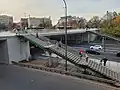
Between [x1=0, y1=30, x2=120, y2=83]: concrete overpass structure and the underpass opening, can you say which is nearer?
[x1=0, y1=30, x2=120, y2=83]: concrete overpass structure

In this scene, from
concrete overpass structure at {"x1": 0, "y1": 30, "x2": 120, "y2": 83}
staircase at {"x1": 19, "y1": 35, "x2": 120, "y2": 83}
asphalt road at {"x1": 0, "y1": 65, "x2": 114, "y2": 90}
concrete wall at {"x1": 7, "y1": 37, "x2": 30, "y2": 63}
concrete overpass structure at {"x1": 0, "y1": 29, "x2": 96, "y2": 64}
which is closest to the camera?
asphalt road at {"x1": 0, "y1": 65, "x2": 114, "y2": 90}

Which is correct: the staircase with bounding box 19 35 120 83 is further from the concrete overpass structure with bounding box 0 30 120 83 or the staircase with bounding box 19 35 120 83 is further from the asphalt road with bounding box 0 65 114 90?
the asphalt road with bounding box 0 65 114 90

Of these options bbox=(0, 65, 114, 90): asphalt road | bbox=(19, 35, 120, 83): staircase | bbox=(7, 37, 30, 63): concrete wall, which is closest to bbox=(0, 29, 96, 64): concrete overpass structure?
bbox=(7, 37, 30, 63): concrete wall

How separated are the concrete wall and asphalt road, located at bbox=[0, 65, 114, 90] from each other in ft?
17.9

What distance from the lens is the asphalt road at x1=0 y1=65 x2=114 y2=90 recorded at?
17188 millimetres

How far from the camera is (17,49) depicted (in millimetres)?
29078

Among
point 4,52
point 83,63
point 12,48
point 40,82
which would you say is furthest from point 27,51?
point 40,82

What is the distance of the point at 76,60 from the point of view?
2269 cm

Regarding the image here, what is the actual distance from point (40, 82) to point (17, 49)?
1195cm

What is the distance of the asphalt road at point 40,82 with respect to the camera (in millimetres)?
17188

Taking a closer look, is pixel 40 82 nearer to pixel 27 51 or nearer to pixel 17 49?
pixel 17 49

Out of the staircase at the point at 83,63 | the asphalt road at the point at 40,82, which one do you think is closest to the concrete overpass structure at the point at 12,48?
the staircase at the point at 83,63

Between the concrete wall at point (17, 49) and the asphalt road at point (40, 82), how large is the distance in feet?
17.9

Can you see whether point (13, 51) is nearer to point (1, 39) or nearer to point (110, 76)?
point (1, 39)
